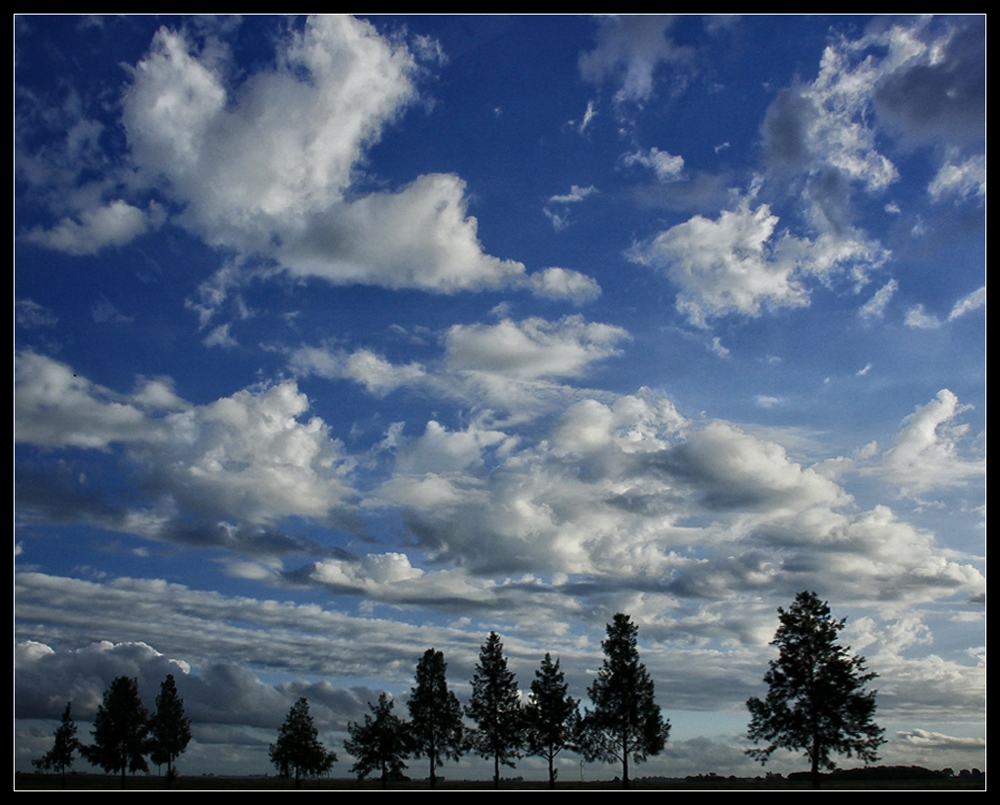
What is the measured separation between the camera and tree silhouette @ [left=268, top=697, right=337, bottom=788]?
8538 cm

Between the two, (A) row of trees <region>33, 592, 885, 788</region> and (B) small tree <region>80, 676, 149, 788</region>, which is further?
(B) small tree <region>80, 676, 149, 788</region>

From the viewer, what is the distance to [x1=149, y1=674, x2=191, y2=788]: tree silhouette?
278ft

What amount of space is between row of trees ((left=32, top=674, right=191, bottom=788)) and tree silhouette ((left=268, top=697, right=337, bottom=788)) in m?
10.9

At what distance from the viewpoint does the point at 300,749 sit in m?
85.6

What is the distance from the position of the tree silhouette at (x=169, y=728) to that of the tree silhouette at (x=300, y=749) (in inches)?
400

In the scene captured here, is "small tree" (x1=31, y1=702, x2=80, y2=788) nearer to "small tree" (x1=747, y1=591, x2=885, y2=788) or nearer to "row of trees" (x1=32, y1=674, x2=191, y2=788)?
"row of trees" (x1=32, y1=674, x2=191, y2=788)

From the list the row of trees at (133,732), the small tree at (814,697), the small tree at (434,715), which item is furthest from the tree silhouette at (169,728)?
the small tree at (814,697)

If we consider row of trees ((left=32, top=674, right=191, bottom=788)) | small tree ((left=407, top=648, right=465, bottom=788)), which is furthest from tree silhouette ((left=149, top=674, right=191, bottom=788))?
small tree ((left=407, top=648, right=465, bottom=788))

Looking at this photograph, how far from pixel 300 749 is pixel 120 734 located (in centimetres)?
1994

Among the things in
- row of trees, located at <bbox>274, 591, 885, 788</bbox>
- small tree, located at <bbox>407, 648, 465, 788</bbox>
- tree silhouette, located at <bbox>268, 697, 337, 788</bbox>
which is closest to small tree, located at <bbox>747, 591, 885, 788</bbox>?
row of trees, located at <bbox>274, 591, 885, 788</bbox>

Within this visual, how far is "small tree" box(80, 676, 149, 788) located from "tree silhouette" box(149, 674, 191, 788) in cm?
104

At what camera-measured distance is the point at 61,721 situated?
335 feet

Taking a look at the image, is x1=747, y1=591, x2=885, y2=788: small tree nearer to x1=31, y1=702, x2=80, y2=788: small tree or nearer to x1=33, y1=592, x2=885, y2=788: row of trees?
x1=33, y1=592, x2=885, y2=788: row of trees
